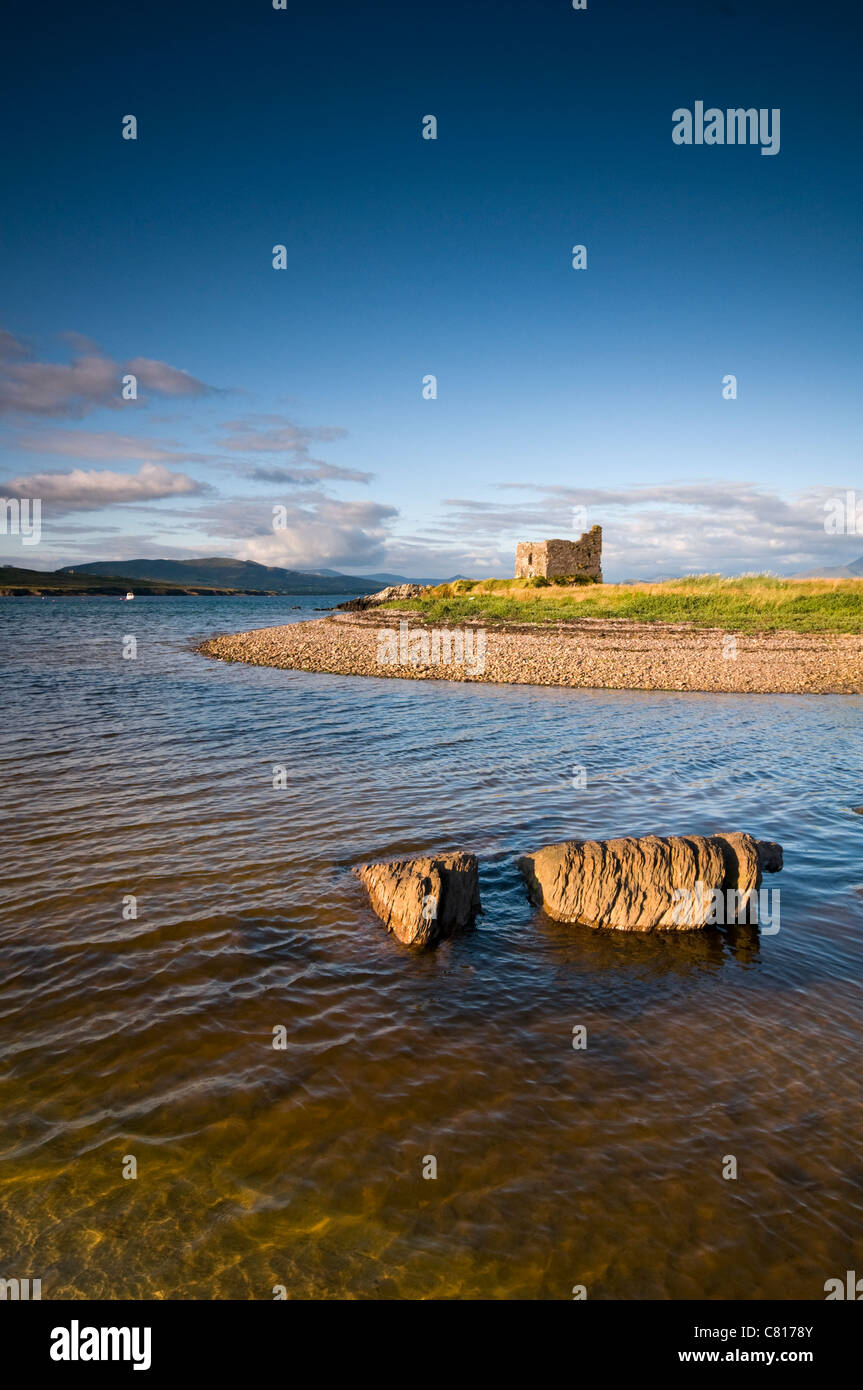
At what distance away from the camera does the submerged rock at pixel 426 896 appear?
8.35 meters

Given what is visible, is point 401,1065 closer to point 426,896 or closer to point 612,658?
point 426,896

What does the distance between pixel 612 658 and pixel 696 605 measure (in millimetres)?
24755

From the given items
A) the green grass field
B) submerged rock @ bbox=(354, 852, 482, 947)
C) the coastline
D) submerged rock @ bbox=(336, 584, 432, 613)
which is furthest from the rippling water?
submerged rock @ bbox=(336, 584, 432, 613)

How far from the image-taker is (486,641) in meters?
44.2

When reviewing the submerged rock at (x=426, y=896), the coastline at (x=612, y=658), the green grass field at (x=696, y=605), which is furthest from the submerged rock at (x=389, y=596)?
the submerged rock at (x=426, y=896)

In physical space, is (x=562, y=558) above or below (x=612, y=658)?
above

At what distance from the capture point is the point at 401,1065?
245 inches

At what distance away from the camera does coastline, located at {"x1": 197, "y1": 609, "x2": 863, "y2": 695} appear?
1145 inches

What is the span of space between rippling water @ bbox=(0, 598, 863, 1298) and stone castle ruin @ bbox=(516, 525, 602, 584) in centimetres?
6857

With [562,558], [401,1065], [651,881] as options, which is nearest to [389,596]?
[562,558]

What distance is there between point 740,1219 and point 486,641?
40163mm
